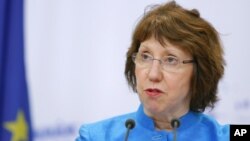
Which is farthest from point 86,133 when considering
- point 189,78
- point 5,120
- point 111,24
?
point 111,24

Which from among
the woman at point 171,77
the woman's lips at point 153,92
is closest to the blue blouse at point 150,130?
the woman at point 171,77

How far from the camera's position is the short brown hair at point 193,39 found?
1.49 m

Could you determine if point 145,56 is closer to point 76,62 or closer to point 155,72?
point 155,72

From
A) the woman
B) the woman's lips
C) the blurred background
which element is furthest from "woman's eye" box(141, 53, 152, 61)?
the blurred background

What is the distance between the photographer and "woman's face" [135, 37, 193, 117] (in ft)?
4.73

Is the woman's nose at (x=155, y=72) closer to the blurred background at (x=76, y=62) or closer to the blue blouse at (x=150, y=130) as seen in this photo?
the blue blouse at (x=150, y=130)

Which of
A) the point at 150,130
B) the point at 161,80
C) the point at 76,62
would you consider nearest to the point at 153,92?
the point at 161,80

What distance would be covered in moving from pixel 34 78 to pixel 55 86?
11cm

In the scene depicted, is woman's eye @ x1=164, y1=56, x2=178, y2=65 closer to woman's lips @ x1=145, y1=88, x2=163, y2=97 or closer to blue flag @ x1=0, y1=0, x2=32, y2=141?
woman's lips @ x1=145, y1=88, x2=163, y2=97

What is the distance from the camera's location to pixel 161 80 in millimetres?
1444

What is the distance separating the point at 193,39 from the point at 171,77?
0.15 m

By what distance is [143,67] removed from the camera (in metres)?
1.48

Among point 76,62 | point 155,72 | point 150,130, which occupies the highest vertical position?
point 155,72

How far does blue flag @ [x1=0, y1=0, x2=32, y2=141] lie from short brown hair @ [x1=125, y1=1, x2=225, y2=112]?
608mm
